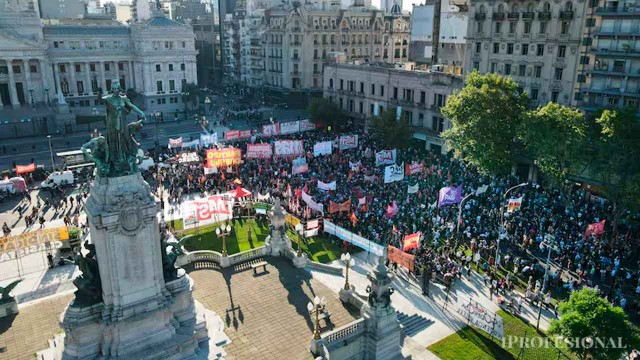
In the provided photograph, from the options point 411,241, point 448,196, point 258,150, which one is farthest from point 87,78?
point 411,241

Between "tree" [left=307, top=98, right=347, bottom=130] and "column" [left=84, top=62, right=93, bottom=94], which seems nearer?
"tree" [left=307, top=98, right=347, bottom=130]

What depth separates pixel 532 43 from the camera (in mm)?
54500

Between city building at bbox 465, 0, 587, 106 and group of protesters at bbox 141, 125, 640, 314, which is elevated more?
city building at bbox 465, 0, 587, 106

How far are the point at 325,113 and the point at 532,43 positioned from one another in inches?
1133

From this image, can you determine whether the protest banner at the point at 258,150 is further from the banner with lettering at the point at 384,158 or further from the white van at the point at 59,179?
the white van at the point at 59,179

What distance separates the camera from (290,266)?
32125 mm

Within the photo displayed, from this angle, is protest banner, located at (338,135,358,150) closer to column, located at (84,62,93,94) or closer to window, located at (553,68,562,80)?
window, located at (553,68,562,80)

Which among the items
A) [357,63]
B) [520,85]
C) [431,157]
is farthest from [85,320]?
[357,63]

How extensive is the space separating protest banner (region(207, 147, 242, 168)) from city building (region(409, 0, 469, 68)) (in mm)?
31039

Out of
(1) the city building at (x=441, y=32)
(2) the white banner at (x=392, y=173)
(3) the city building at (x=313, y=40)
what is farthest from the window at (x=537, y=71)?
(3) the city building at (x=313, y=40)

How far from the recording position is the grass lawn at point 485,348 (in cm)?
2625

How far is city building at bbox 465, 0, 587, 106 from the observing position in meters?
51.4

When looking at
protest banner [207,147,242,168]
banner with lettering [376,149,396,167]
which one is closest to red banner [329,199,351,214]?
banner with lettering [376,149,396,167]

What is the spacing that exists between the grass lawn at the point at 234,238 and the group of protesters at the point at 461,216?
3.71 meters
